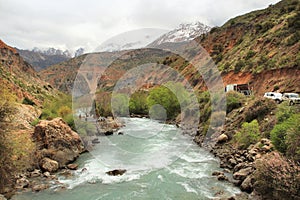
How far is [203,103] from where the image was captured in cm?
3938

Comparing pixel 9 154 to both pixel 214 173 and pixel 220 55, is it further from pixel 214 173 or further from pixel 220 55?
pixel 220 55

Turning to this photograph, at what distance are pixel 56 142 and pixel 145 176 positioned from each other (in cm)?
891

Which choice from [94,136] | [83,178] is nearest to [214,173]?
[83,178]

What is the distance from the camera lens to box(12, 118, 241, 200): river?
15.1m

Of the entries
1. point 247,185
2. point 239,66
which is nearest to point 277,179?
point 247,185

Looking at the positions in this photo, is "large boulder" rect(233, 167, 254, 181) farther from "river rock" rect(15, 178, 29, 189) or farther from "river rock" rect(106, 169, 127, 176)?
"river rock" rect(15, 178, 29, 189)

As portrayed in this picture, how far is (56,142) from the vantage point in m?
22.5

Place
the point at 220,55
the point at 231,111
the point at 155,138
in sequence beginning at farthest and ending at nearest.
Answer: the point at 220,55, the point at 155,138, the point at 231,111

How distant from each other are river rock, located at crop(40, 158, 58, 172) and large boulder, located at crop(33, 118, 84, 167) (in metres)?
0.59

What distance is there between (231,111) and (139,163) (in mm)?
14055

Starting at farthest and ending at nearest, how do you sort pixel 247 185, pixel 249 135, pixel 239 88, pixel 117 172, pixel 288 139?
pixel 239 88 < pixel 249 135 < pixel 117 172 < pixel 247 185 < pixel 288 139

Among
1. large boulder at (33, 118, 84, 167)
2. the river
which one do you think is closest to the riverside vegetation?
large boulder at (33, 118, 84, 167)

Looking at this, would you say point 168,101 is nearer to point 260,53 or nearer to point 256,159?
point 260,53

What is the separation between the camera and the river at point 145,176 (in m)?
15.1
